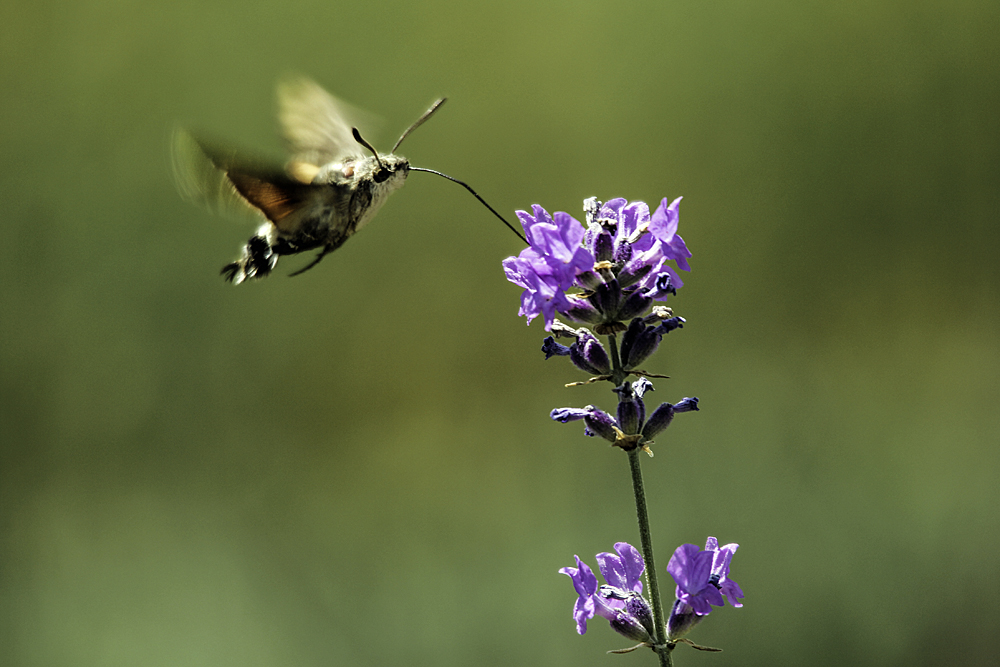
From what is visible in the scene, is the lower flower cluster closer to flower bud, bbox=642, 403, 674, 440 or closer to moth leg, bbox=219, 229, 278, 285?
flower bud, bbox=642, 403, 674, 440

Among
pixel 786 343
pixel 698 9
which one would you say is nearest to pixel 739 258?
pixel 786 343

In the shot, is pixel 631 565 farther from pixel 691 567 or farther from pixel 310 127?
pixel 310 127

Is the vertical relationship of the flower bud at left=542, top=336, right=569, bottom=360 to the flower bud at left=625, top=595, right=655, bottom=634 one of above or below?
above

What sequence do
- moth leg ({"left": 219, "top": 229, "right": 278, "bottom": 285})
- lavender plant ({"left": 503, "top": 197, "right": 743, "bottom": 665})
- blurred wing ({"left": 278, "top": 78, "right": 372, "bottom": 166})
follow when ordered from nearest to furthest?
lavender plant ({"left": 503, "top": 197, "right": 743, "bottom": 665}), moth leg ({"left": 219, "top": 229, "right": 278, "bottom": 285}), blurred wing ({"left": 278, "top": 78, "right": 372, "bottom": 166})

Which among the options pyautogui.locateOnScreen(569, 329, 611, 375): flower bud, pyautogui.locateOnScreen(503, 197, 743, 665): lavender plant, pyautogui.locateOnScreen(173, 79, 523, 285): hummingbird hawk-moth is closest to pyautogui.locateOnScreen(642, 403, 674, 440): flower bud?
pyautogui.locateOnScreen(503, 197, 743, 665): lavender plant

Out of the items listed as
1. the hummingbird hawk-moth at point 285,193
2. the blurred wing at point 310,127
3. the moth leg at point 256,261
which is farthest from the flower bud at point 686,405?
the blurred wing at point 310,127

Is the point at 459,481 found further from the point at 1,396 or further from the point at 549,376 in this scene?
the point at 1,396
